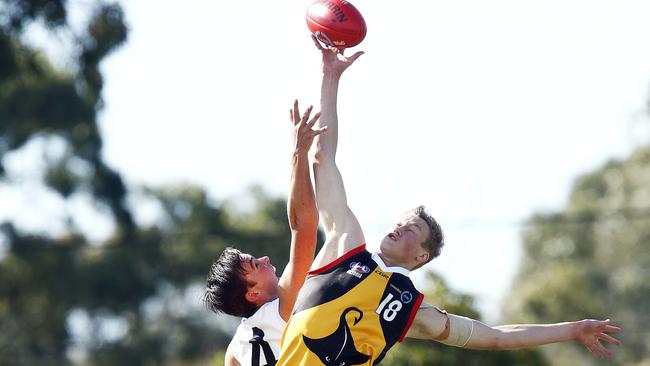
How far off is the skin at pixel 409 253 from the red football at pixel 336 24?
714mm

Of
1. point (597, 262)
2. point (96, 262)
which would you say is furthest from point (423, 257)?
point (597, 262)

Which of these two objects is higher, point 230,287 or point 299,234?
point 299,234

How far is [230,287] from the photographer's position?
6730 mm

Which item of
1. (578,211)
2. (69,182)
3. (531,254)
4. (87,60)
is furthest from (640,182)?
(87,60)

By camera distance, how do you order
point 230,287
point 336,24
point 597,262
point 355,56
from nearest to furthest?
point 230,287, point 355,56, point 336,24, point 597,262

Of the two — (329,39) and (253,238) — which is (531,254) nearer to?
(253,238)

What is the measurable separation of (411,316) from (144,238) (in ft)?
98.2

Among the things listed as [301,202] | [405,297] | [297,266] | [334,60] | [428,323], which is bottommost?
[428,323]

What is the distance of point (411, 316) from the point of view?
20.3 ft

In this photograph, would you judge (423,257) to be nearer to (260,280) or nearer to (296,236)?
(296,236)

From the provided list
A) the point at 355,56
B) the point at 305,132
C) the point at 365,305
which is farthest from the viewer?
the point at 355,56

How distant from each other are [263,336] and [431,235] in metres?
1.01

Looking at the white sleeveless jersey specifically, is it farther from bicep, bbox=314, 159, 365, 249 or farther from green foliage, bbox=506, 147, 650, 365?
green foliage, bbox=506, 147, 650, 365

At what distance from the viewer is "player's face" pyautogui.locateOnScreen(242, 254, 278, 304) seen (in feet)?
22.0
